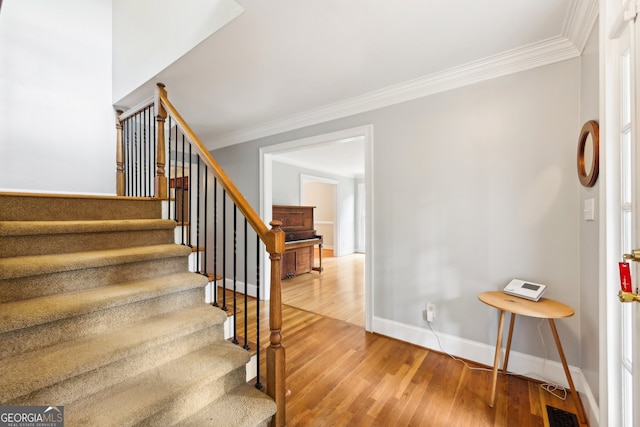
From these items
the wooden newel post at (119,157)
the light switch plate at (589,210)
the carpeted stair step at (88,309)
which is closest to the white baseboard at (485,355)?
the light switch plate at (589,210)

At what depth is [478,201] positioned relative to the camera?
2088 mm

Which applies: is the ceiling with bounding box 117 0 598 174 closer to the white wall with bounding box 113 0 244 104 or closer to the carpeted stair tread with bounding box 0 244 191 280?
the white wall with bounding box 113 0 244 104

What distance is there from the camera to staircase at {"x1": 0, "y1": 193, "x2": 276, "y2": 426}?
3.64ft

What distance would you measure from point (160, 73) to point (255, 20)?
1229mm

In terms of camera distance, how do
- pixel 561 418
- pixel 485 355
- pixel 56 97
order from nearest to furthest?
pixel 561 418, pixel 485 355, pixel 56 97

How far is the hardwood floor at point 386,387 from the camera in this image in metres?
1.54

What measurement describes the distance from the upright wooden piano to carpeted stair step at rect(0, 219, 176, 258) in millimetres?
2699

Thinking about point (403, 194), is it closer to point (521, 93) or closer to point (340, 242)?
point (521, 93)

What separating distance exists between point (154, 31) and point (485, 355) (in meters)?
4.05

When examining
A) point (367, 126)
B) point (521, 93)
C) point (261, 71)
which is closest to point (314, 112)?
point (367, 126)

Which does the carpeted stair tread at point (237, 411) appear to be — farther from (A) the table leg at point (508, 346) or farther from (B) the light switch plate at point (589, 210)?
(B) the light switch plate at point (589, 210)

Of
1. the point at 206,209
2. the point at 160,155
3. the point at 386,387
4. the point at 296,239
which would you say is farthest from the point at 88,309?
the point at 296,239

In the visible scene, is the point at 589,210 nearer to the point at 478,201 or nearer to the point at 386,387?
the point at 478,201

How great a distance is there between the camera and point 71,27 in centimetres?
299
